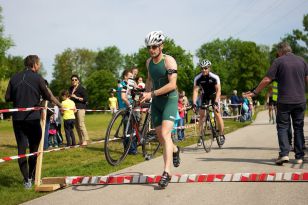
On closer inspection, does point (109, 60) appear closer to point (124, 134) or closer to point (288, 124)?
point (124, 134)

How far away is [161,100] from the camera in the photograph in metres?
6.21

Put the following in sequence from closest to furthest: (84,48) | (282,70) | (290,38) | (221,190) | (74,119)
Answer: (221,190) < (282,70) < (74,119) < (290,38) < (84,48)

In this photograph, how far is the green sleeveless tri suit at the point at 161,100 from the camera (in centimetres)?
607

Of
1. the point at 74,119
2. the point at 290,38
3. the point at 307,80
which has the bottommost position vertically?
the point at 74,119

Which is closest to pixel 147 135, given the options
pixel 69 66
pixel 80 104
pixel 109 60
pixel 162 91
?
pixel 162 91

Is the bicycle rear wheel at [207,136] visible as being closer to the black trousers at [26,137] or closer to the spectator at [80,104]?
the spectator at [80,104]

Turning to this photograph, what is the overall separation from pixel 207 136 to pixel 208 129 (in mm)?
260

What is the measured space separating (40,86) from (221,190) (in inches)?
126

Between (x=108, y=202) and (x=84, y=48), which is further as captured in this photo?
(x=84, y=48)

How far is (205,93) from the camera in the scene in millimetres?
10352

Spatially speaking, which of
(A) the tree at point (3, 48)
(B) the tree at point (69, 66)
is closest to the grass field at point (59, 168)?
(A) the tree at point (3, 48)

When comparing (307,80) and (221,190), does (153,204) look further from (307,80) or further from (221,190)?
(307,80)

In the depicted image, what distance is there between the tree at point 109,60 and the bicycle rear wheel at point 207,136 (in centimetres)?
10369

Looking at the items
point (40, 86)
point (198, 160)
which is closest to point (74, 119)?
point (198, 160)
